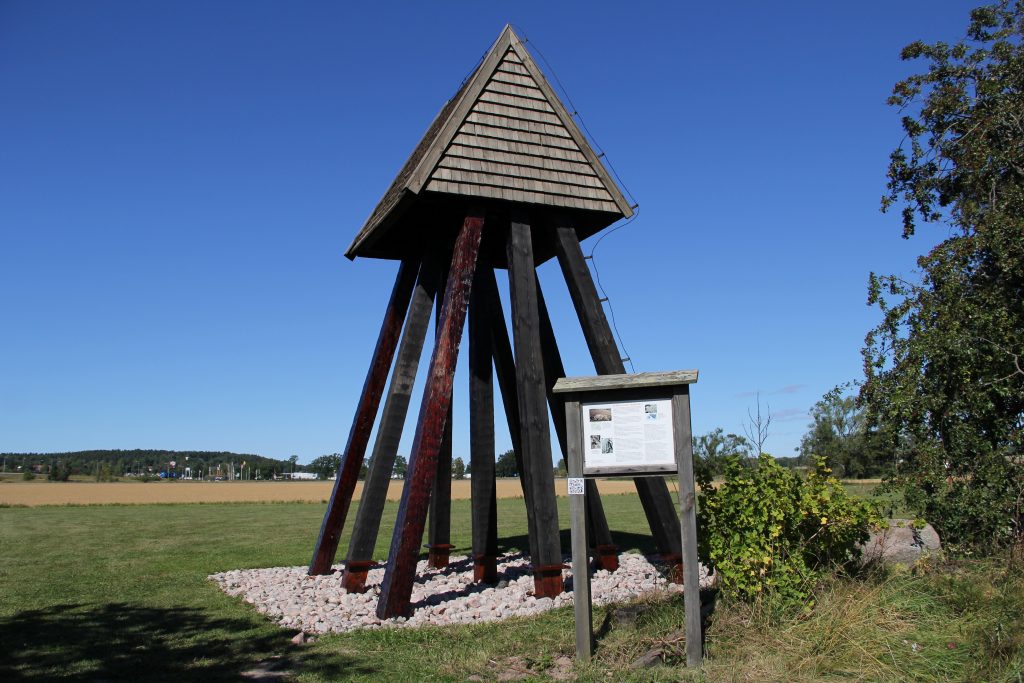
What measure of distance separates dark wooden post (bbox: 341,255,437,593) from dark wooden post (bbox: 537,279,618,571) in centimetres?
178

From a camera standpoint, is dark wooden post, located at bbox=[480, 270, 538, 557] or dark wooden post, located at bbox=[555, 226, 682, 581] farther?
dark wooden post, located at bbox=[480, 270, 538, 557]

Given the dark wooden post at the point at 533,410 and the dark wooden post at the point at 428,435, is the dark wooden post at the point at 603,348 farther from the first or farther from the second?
the dark wooden post at the point at 428,435

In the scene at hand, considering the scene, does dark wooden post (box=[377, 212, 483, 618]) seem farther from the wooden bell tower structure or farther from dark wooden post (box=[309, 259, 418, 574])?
dark wooden post (box=[309, 259, 418, 574])

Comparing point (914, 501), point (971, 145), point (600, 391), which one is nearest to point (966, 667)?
point (600, 391)

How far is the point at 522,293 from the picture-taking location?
973cm

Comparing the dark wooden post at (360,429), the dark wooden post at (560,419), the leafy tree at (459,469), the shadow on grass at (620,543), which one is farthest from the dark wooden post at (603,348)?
the leafy tree at (459,469)

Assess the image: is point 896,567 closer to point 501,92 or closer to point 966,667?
point 966,667

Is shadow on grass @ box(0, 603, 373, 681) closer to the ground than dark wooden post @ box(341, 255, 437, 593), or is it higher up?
closer to the ground

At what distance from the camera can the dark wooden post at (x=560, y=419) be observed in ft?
35.5

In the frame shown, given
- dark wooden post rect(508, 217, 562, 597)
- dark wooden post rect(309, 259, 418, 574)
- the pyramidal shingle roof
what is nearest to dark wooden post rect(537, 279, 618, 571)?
dark wooden post rect(508, 217, 562, 597)

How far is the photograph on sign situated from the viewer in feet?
21.3

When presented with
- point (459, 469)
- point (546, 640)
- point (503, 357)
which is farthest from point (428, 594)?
point (459, 469)

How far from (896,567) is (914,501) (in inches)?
122

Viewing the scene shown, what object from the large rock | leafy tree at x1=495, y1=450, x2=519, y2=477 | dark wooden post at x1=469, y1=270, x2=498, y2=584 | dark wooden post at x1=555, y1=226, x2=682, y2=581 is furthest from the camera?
leafy tree at x1=495, y1=450, x2=519, y2=477
